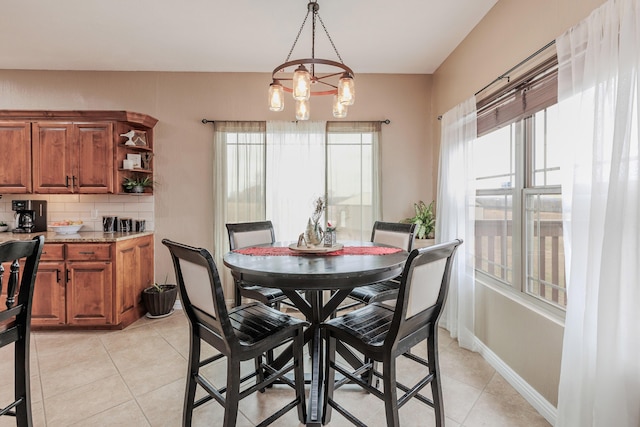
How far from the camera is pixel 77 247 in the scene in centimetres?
305

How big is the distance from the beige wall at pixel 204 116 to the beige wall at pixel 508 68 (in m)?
0.77

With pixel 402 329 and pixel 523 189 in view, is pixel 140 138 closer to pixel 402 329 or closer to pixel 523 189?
pixel 402 329

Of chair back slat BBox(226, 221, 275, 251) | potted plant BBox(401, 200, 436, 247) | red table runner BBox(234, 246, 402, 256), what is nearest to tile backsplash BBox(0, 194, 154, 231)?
chair back slat BBox(226, 221, 275, 251)

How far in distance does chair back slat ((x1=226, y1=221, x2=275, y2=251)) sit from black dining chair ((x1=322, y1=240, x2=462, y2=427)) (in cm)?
136

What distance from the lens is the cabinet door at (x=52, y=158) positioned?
330cm

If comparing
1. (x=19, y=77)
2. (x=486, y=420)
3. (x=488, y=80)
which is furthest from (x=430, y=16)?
(x=19, y=77)

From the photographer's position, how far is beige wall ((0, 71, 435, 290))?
366 cm

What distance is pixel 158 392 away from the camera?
2131 mm

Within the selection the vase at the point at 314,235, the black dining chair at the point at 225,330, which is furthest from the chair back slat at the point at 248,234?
the black dining chair at the point at 225,330

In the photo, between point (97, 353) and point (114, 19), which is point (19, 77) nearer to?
point (114, 19)

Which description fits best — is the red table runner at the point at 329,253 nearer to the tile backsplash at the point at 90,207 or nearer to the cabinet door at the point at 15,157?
the tile backsplash at the point at 90,207

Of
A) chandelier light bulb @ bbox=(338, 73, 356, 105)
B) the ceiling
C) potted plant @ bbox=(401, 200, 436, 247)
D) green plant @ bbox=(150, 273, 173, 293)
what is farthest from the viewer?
A: green plant @ bbox=(150, 273, 173, 293)

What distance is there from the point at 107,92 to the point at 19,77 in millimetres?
941

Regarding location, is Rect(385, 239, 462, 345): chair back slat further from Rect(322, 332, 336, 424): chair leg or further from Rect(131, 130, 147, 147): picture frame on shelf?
Rect(131, 130, 147, 147): picture frame on shelf
